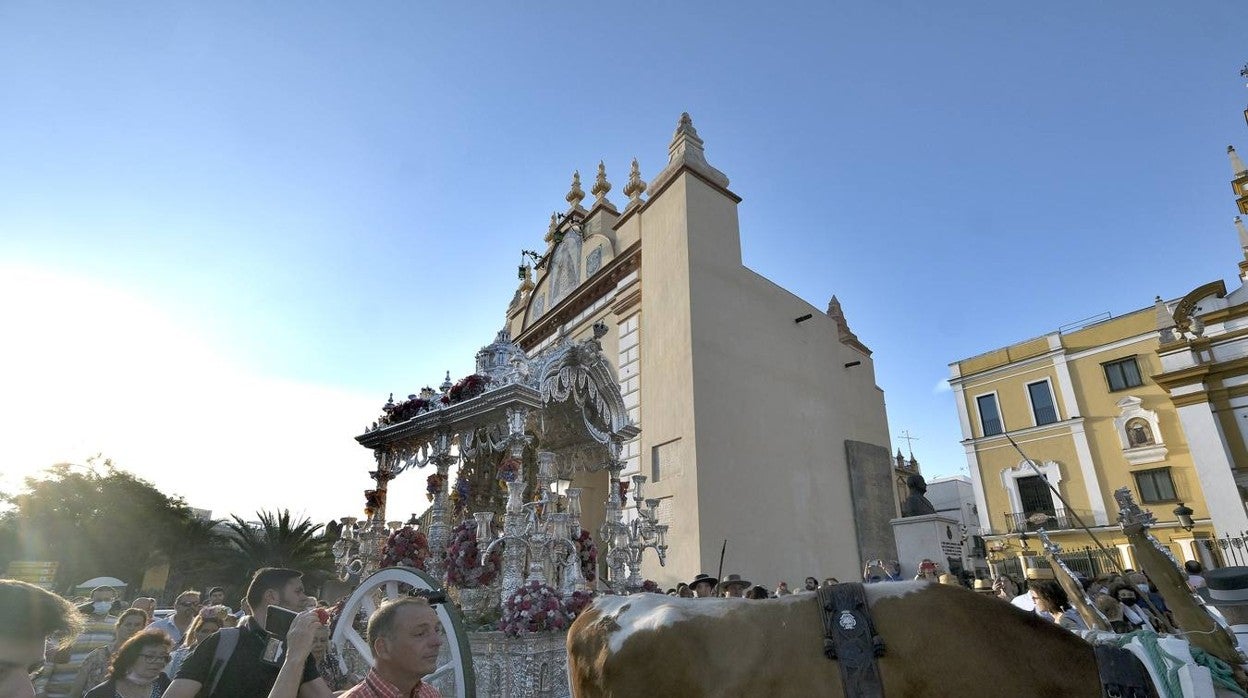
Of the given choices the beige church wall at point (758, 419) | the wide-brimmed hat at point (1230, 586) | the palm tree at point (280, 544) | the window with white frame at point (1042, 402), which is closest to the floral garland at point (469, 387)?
the beige church wall at point (758, 419)

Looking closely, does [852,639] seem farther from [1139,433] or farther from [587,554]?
[1139,433]

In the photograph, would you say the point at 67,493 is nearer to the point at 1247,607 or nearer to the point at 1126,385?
the point at 1247,607

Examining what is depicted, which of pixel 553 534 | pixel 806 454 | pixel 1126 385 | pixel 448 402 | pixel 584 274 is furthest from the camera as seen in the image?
pixel 1126 385

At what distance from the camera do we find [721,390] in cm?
1372

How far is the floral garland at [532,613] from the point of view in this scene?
6.19 meters

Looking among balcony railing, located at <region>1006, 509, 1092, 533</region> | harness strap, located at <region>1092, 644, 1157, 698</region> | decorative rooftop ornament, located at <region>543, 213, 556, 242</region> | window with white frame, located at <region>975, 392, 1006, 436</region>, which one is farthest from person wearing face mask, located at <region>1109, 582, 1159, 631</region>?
window with white frame, located at <region>975, 392, 1006, 436</region>

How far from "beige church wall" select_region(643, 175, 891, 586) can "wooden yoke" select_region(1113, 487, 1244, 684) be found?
8981 millimetres

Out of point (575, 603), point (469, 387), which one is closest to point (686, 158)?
point (469, 387)

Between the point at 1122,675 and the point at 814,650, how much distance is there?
4.50 feet

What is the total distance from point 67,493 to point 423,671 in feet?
144

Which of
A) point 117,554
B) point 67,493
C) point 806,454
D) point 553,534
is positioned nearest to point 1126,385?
point 806,454

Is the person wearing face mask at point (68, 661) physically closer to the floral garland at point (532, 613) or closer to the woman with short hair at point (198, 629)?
the woman with short hair at point (198, 629)

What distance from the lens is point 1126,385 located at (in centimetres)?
2617

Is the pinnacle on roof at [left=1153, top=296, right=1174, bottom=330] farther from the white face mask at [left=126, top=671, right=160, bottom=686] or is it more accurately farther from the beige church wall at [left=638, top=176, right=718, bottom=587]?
the white face mask at [left=126, top=671, right=160, bottom=686]
